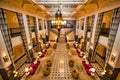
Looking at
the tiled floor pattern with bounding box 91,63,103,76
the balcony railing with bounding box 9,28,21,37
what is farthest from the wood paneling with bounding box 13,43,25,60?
the tiled floor pattern with bounding box 91,63,103,76

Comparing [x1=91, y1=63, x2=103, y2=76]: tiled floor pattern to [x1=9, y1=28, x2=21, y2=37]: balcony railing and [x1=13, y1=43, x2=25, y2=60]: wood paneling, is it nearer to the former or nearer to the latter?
[x1=13, y1=43, x2=25, y2=60]: wood paneling

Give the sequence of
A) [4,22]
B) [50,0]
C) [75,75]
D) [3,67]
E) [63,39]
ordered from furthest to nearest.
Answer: [63,39]
[50,0]
[75,75]
[4,22]
[3,67]

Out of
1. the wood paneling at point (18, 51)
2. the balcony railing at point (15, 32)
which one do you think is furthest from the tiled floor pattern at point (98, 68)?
the balcony railing at point (15, 32)

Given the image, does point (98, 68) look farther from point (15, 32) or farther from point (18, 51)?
point (15, 32)

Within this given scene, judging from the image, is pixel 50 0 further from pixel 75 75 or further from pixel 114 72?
pixel 114 72

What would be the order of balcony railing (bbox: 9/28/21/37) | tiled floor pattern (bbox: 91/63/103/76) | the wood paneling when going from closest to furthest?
balcony railing (bbox: 9/28/21/37), tiled floor pattern (bbox: 91/63/103/76), the wood paneling

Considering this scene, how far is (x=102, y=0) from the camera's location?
9789 millimetres

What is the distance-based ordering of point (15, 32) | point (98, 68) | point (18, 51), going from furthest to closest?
point (18, 51)
point (98, 68)
point (15, 32)

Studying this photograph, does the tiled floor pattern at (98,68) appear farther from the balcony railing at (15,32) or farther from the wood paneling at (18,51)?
the balcony railing at (15,32)

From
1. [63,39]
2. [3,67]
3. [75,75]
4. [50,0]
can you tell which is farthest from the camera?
[63,39]

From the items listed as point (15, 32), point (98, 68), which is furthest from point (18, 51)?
point (98, 68)

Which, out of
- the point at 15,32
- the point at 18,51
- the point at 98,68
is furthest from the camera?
the point at 18,51

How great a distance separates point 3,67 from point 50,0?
340 inches

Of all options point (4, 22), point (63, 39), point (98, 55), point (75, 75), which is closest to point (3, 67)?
point (4, 22)
